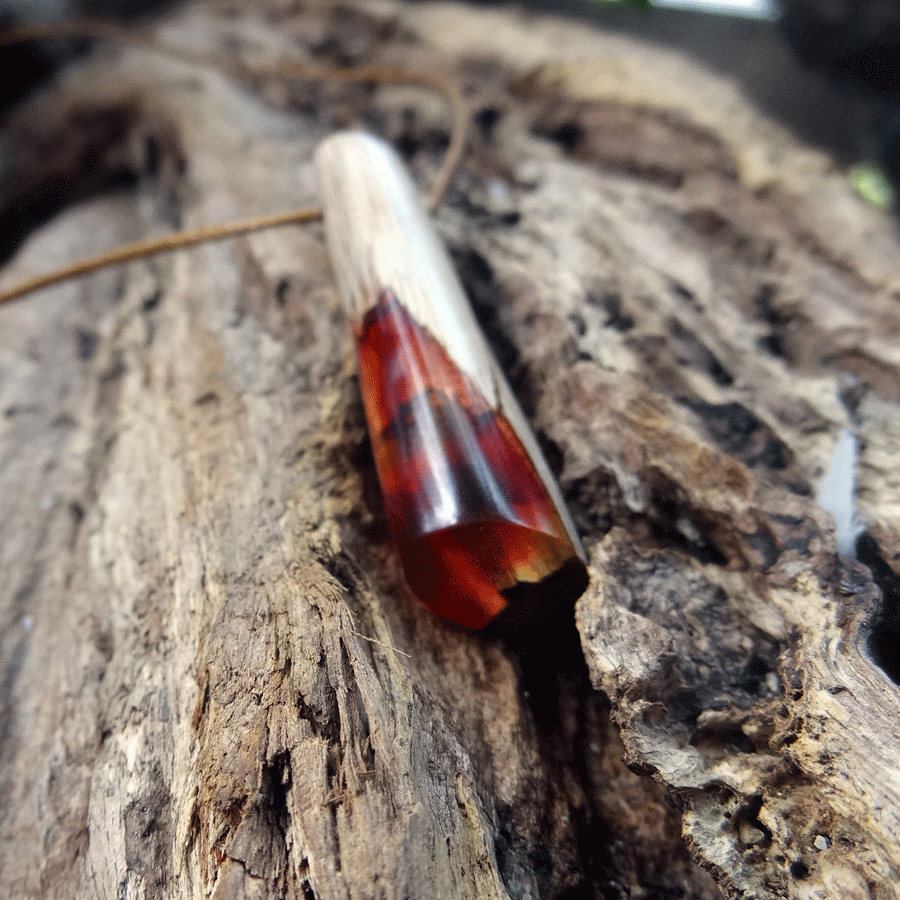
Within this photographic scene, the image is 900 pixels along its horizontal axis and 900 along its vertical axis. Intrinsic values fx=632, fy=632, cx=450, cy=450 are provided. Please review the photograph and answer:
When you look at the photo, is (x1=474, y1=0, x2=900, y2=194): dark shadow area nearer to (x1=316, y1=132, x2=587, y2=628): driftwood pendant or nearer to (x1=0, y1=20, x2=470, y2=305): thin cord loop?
(x1=0, y1=20, x2=470, y2=305): thin cord loop

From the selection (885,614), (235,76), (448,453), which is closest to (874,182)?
(885,614)

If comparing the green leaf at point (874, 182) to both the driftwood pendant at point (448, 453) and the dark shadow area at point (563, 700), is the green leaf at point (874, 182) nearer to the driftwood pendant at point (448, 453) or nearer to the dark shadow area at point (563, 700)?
the driftwood pendant at point (448, 453)

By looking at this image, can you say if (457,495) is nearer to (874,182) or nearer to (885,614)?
(885,614)

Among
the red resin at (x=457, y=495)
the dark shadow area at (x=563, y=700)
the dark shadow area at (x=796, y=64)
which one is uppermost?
the dark shadow area at (x=796, y=64)

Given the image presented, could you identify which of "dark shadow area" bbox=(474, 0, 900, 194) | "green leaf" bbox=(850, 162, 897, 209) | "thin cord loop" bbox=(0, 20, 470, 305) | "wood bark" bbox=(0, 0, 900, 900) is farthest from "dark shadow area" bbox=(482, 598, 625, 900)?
"dark shadow area" bbox=(474, 0, 900, 194)

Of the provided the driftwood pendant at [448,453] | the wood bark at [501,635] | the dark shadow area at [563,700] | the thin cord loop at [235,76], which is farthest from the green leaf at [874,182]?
the dark shadow area at [563,700]
